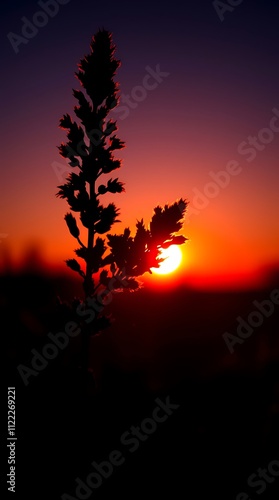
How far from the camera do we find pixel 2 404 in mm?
8109

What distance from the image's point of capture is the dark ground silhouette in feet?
22.3

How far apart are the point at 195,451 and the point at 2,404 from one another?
4.08m

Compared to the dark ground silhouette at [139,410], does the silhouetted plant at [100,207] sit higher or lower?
higher

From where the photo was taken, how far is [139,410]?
870cm

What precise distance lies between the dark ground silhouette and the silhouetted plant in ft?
3.66

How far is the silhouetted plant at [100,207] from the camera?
6465mm

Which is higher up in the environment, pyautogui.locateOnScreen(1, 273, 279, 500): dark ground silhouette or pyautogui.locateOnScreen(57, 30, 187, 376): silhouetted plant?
pyautogui.locateOnScreen(57, 30, 187, 376): silhouetted plant

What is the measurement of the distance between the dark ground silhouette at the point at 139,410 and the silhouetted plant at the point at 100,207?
1114 millimetres

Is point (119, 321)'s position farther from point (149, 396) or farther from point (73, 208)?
point (73, 208)

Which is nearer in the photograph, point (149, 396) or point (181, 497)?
point (181, 497)

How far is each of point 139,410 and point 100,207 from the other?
15.6ft

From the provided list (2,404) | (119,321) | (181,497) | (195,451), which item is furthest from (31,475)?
(119,321)

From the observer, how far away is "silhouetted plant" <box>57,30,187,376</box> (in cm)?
646

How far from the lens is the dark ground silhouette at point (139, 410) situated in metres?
6.79
